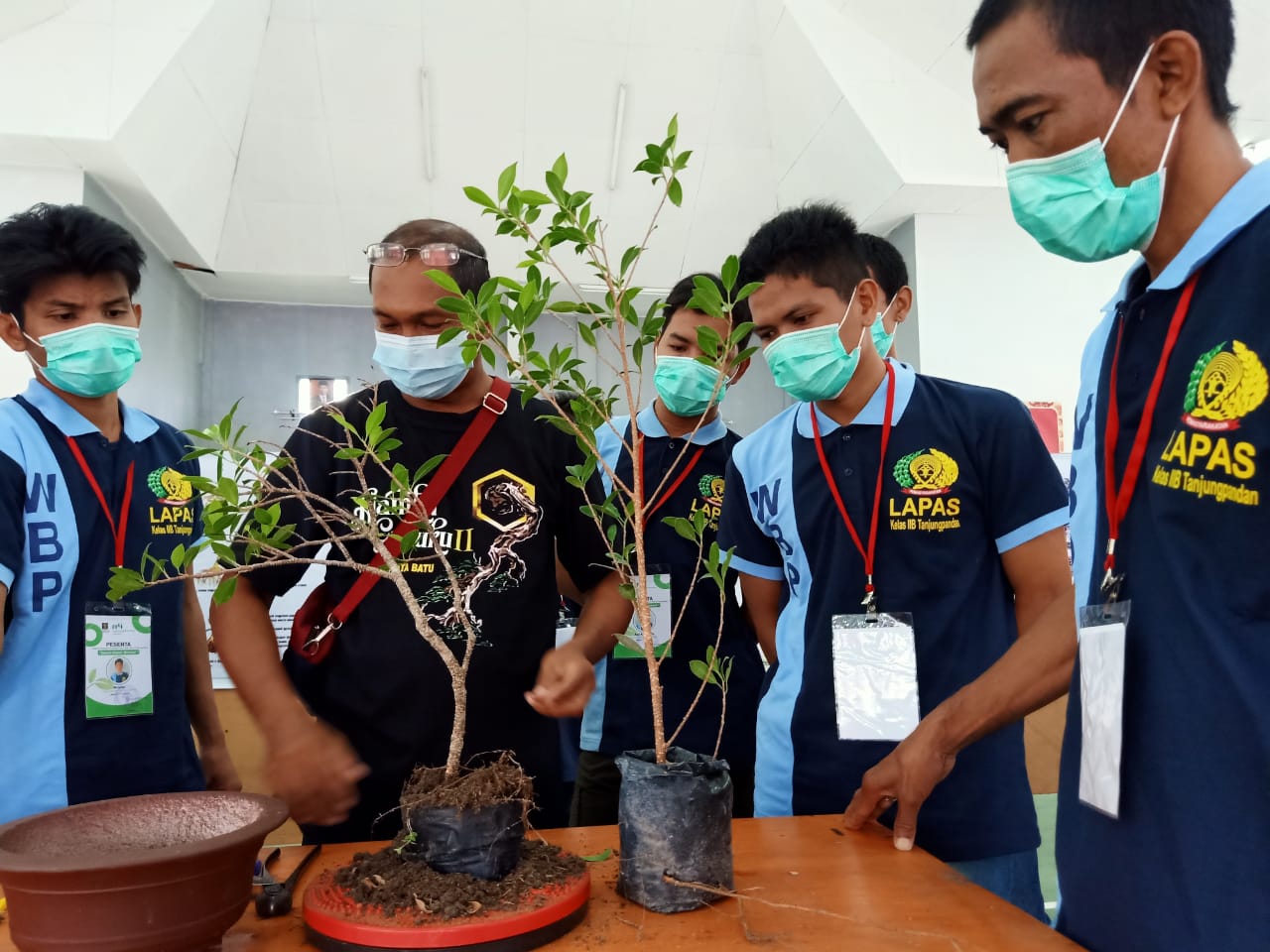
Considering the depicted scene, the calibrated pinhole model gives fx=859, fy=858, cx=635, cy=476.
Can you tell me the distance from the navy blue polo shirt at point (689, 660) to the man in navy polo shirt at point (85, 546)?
0.91 metres

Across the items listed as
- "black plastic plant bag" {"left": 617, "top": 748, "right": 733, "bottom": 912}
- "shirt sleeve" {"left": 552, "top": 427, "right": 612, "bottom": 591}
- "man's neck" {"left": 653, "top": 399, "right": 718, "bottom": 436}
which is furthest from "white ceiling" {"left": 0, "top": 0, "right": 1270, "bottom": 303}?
"black plastic plant bag" {"left": 617, "top": 748, "right": 733, "bottom": 912}

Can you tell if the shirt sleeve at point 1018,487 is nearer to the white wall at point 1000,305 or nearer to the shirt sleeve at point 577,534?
the shirt sleeve at point 577,534

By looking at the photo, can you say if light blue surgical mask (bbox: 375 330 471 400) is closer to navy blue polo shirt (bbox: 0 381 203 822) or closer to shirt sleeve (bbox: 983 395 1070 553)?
navy blue polo shirt (bbox: 0 381 203 822)

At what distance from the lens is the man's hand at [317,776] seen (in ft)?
3.63

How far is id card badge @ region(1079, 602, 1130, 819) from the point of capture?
36.5 inches

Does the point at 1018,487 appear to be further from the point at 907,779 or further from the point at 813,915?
the point at 813,915

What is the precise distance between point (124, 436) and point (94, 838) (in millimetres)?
1187

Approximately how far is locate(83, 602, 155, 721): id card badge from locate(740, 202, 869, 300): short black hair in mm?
1496

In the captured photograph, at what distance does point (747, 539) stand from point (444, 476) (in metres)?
0.66

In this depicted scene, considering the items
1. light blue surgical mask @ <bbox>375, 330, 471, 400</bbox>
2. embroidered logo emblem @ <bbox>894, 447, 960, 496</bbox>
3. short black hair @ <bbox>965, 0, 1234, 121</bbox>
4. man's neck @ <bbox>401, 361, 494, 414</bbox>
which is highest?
short black hair @ <bbox>965, 0, 1234, 121</bbox>

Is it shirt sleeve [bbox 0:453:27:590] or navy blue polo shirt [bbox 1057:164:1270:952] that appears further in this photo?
shirt sleeve [bbox 0:453:27:590]

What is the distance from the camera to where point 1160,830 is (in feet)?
2.94

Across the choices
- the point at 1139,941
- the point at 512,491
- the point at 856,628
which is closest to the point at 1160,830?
the point at 1139,941

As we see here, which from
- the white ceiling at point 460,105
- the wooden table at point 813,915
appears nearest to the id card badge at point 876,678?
the wooden table at point 813,915
